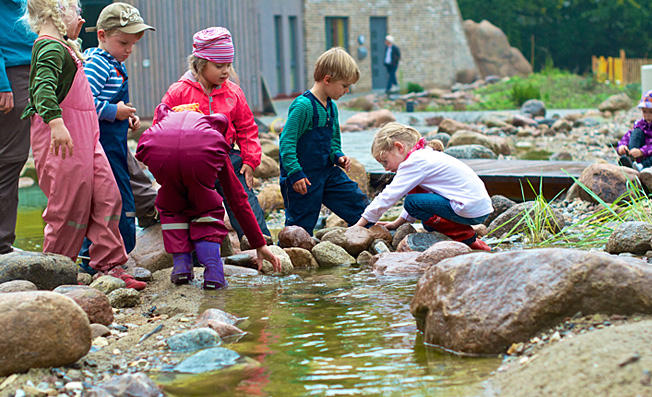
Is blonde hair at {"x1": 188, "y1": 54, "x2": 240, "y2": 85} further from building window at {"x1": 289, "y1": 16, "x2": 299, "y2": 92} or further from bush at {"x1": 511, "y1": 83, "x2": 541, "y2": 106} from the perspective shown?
building window at {"x1": 289, "y1": 16, "x2": 299, "y2": 92}

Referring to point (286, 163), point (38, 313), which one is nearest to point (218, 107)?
point (286, 163)

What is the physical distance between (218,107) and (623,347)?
10.3 ft

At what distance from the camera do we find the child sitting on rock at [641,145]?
22.9 ft

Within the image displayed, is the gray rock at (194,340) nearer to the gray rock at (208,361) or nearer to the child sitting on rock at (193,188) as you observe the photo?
the gray rock at (208,361)

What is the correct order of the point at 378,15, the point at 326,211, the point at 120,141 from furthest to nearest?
1. the point at 378,15
2. the point at 326,211
3. the point at 120,141

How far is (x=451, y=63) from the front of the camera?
Result: 99.6 feet

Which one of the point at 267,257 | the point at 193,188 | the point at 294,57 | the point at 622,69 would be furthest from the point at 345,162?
the point at 622,69

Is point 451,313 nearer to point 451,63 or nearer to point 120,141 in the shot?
point 120,141

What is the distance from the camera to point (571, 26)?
35719 millimetres

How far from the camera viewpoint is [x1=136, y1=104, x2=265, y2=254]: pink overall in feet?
12.2

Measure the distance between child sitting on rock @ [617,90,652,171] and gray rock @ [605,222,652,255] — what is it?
9.74 ft

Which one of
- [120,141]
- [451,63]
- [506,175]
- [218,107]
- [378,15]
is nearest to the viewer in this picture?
[120,141]

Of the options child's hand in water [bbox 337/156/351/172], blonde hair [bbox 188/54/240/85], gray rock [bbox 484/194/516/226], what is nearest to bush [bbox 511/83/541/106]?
gray rock [bbox 484/194/516/226]

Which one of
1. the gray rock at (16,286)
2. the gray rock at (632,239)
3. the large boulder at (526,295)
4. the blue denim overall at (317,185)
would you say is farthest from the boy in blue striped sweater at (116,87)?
the gray rock at (632,239)
